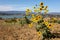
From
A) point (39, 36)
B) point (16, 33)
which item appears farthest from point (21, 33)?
point (39, 36)

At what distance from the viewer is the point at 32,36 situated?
12320 millimetres

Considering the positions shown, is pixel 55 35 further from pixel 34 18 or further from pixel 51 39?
pixel 34 18

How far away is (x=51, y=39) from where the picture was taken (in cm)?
1190

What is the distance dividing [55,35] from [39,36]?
1.42 metres

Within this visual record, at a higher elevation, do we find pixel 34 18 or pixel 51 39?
pixel 34 18

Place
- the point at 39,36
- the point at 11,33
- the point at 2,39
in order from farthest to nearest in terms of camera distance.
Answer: the point at 11,33 → the point at 39,36 → the point at 2,39

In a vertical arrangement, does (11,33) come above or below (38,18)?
below

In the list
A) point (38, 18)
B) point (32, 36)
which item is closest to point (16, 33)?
point (32, 36)

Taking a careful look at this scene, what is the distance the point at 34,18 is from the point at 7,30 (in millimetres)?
2784

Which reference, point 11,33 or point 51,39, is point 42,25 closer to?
point 51,39

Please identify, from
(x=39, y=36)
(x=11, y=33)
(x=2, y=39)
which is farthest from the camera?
(x=11, y=33)

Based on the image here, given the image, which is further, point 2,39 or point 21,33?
point 21,33

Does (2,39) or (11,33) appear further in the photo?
(11,33)

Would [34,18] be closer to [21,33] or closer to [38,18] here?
[38,18]
